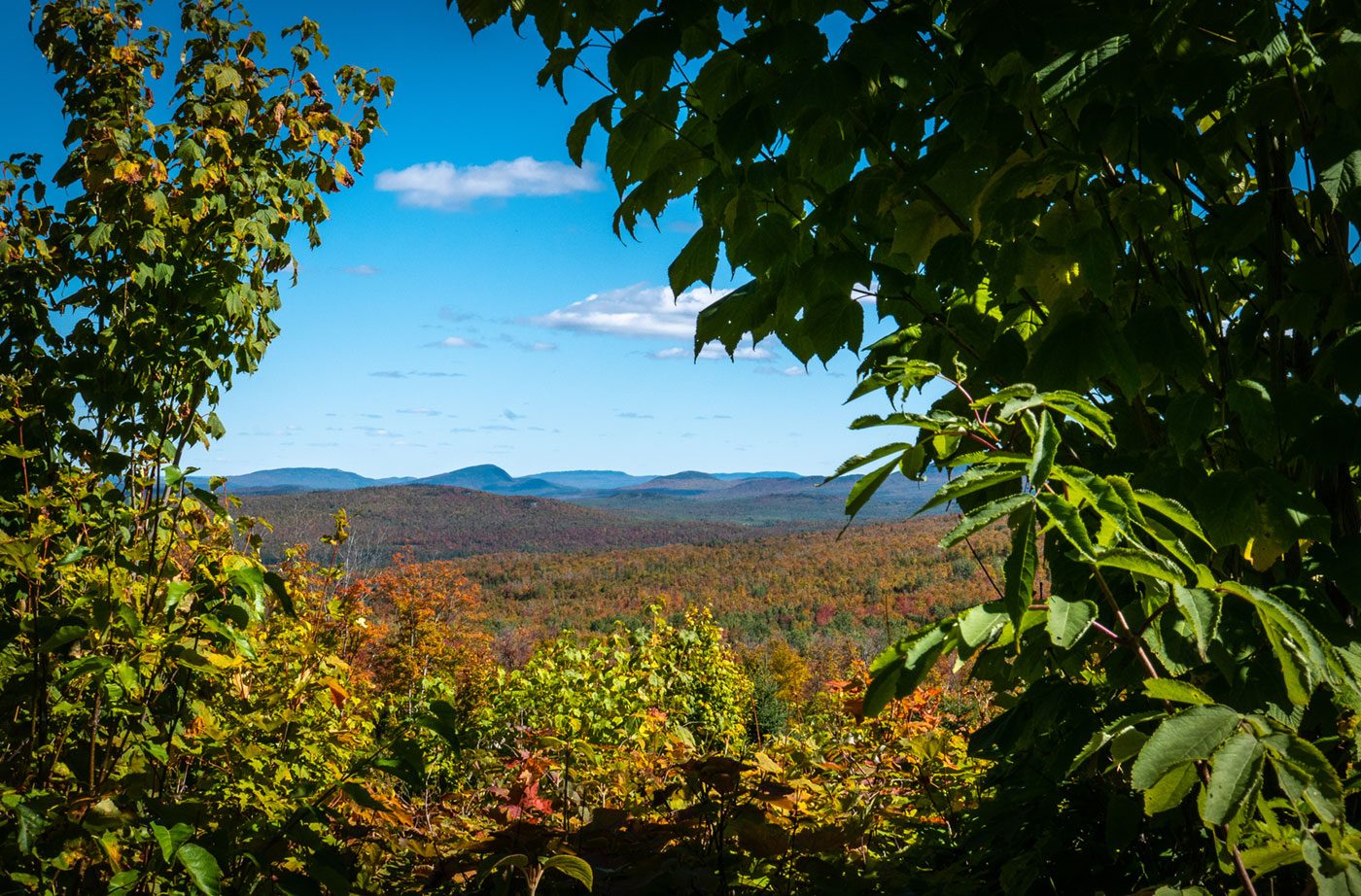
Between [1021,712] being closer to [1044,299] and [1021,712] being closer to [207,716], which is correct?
[1044,299]

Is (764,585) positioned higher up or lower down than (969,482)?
lower down

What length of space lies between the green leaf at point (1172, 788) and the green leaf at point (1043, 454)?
11.2 inches

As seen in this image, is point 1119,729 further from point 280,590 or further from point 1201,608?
point 280,590

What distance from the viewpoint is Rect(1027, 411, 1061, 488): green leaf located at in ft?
2.15

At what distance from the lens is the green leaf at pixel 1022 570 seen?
0.69 m

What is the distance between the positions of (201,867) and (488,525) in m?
87.4

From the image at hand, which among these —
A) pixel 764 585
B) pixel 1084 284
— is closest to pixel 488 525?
Answer: pixel 764 585

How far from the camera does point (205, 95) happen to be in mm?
2965

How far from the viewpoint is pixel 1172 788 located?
702 millimetres

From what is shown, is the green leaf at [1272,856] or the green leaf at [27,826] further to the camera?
the green leaf at [27,826]

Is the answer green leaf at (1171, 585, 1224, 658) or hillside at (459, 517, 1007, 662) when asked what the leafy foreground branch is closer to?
green leaf at (1171, 585, 1224, 658)

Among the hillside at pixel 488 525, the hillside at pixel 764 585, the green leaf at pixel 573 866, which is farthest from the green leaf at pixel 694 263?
the hillside at pixel 488 525

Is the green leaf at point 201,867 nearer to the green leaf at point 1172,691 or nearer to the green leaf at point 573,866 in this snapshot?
the green leaf at point 573,866

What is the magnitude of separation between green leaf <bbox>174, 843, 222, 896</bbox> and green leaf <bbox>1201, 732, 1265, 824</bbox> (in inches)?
52.3
